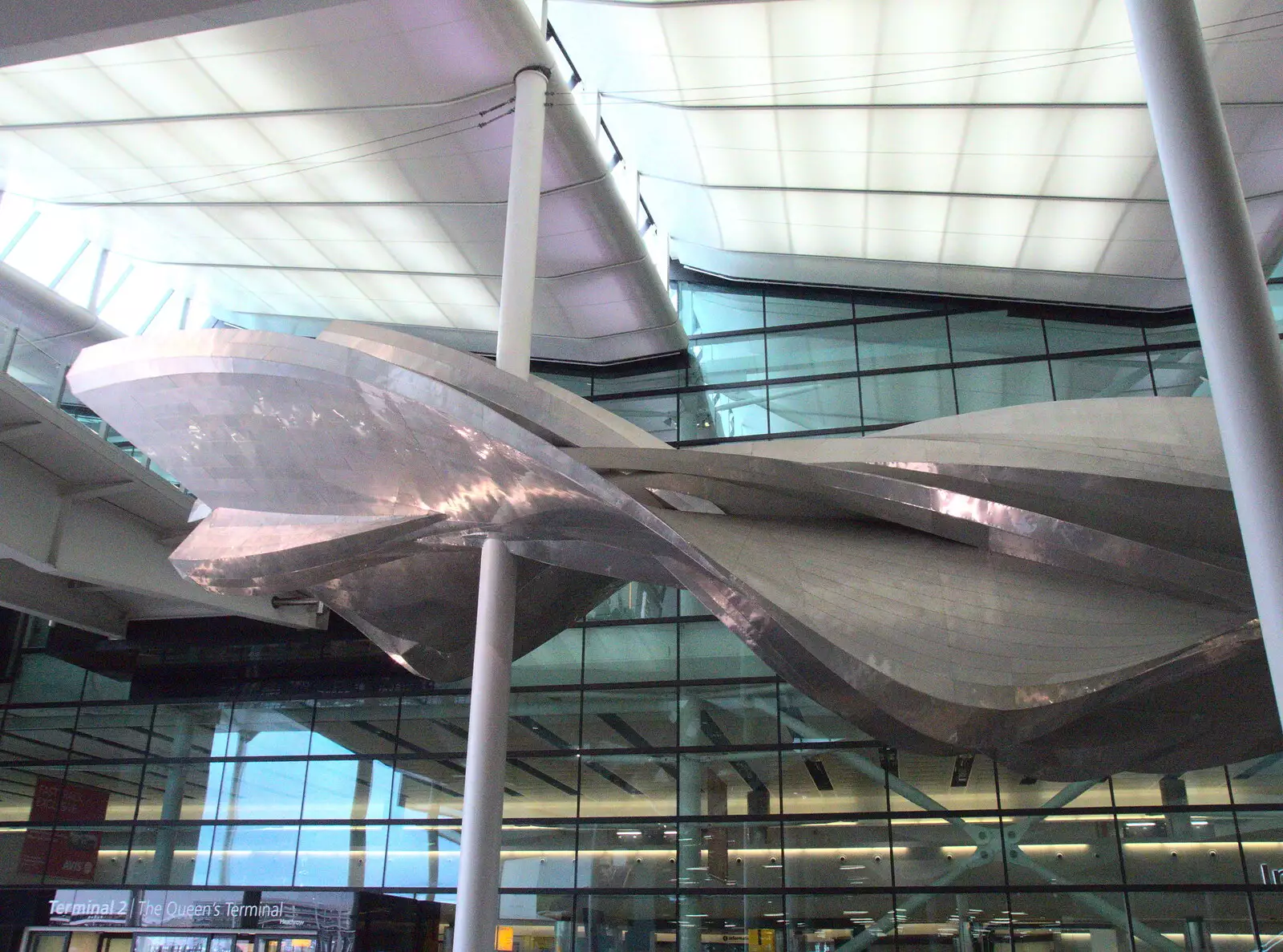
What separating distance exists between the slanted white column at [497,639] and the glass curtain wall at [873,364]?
10.4m

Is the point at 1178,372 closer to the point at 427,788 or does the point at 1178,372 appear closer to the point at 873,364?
the point at 873,364

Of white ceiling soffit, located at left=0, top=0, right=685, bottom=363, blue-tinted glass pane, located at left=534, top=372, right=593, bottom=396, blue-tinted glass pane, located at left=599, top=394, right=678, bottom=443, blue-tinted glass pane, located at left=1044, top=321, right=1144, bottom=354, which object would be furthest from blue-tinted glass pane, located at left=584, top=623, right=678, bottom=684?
blue-tinted glass pane, located at left=1044, top=321, right=1144, bottom=354

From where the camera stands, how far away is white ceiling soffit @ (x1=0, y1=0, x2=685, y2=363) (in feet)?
55.7

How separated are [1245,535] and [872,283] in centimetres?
1949

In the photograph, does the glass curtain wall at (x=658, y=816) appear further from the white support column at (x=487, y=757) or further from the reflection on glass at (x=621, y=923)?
the white support column at (x=487, y=757)

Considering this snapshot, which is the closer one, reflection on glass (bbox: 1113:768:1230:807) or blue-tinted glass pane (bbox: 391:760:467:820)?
reflection on glass (bbox: 1113:768:1230:807)

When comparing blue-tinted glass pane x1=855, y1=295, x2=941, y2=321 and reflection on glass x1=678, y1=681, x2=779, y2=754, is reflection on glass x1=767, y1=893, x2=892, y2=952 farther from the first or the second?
blue-tinted glass pane x1=855, y1=295, x2=941, y2=321

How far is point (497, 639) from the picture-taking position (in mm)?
14742

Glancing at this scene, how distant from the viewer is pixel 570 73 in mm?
20984

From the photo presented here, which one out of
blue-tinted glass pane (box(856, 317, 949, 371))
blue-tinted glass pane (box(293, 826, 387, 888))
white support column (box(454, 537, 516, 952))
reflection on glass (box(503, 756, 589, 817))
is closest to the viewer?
white support column (box(454, 537, 516, 952))

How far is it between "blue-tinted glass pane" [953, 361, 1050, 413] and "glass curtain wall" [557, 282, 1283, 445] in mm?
26

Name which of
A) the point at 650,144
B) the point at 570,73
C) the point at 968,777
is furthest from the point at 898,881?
the point at 570,73

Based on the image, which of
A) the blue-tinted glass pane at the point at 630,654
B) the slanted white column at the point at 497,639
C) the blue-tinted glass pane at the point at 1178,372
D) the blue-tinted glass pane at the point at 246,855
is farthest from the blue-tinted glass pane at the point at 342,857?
the blue-tinted glass pane at the point at 1178,372

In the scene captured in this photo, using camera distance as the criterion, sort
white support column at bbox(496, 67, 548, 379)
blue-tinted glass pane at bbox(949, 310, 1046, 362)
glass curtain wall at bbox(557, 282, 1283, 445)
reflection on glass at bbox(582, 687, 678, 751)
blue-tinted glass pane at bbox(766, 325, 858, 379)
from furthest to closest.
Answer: blue-tinted glass pane at bbox(766, 325, 858, 379), blue-tinted glass pane at bbox(949, 310, 1046, 362), glass curtain wall at bbox(557, 282, 1283, 445), reflection on glass at bbox(582, 687, 678, 751), white support column at bbox(496, 67, 548, 379)
